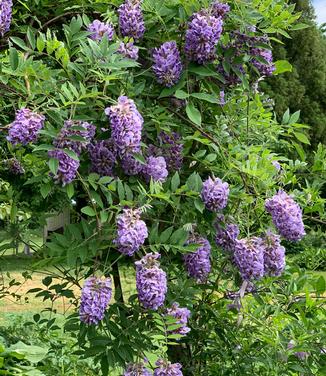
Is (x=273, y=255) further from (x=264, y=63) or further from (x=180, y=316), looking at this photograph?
(x=264, y=63)

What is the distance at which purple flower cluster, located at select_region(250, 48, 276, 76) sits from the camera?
233cm

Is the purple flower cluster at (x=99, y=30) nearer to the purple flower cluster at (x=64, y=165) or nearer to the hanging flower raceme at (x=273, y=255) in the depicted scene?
the purple flower cluster at (x=64, y=165)

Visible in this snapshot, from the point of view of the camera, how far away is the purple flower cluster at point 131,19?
215 centimetres

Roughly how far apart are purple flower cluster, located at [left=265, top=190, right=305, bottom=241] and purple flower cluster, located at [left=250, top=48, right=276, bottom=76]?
54 cm

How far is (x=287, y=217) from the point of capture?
210cm

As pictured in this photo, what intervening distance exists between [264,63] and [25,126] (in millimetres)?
961

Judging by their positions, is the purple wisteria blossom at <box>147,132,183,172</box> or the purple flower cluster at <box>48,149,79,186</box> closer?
the purple flower cluster at <box>48,149,79,186</box>

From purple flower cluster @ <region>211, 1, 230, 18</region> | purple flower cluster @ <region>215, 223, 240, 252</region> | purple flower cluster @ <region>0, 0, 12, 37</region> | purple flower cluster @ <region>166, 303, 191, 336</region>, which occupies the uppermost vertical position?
purple flower cluster @ <region>211, 1, 230, 18</region>

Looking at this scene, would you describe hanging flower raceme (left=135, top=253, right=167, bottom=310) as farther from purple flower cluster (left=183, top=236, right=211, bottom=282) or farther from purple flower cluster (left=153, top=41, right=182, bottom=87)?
purple flower cluster (left=153, top=41, right=182, bottom=87)

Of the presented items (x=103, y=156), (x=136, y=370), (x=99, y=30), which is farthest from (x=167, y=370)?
(x=99, y=30)

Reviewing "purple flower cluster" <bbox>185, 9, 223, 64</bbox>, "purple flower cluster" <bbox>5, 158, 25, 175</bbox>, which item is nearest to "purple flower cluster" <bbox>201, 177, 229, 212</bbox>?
"purple flower cluster" <bbox>185, 9, 223, 64</bbox>

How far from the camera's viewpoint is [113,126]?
6.25ft

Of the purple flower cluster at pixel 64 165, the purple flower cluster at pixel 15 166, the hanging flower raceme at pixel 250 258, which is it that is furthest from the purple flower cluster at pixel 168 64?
the purple flower cluster at pixel 15 166

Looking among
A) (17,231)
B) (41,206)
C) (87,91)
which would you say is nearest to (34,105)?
(87,91)
